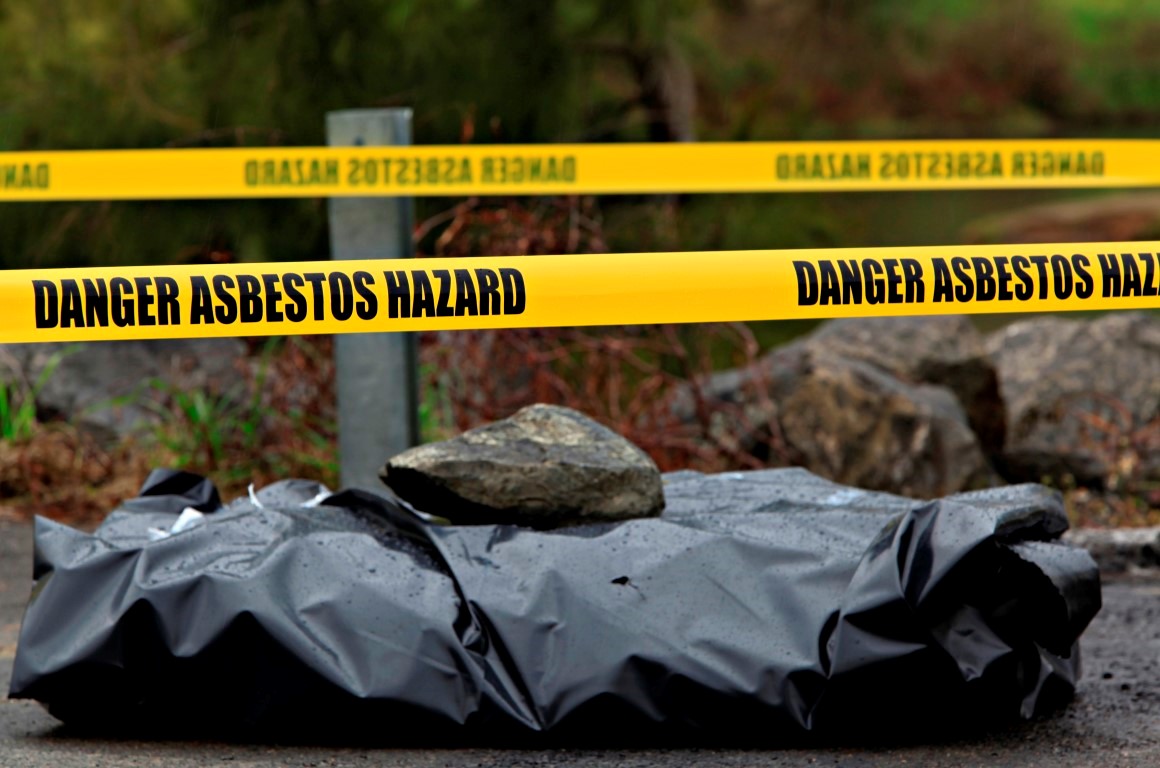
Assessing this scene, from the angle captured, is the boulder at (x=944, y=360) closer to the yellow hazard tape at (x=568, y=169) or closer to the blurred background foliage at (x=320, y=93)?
the yellow hazard tape at (x=568, y=169)

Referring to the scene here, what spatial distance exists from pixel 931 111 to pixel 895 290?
28.1 meters

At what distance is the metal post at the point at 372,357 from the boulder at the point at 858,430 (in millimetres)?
1432

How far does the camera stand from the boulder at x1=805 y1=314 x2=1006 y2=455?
19.8 ft

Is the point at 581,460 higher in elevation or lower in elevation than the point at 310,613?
higher

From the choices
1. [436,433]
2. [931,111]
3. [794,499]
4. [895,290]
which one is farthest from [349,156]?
[931,111]

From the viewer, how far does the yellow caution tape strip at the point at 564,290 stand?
2701mm

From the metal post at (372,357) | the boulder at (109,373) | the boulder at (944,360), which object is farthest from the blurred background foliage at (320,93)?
the metal post at (372,357)

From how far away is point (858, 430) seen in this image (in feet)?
17.6

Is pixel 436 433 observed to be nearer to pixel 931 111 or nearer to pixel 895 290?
pixel 895 290

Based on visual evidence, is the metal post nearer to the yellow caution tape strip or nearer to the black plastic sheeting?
the black plastic sheeting

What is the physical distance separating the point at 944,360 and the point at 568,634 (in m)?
3.56

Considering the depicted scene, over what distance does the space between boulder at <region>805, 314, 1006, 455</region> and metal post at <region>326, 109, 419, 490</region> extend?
1960mm

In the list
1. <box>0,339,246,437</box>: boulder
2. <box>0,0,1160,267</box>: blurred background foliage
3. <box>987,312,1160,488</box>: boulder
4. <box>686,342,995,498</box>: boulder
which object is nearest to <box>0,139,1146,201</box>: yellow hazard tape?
<box>686,342,995,498</box>: boulder

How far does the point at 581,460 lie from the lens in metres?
3.28
